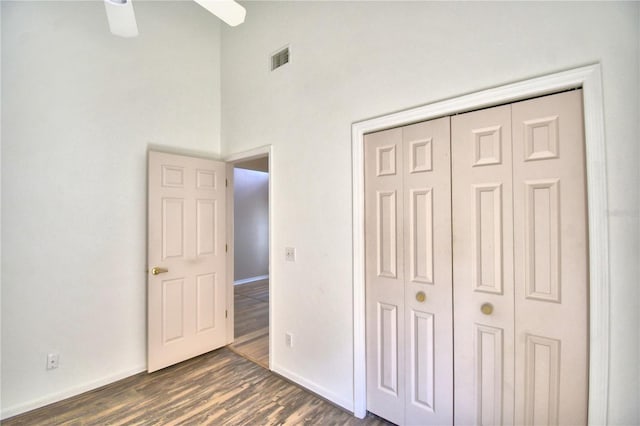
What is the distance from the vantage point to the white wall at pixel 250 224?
20.8ft

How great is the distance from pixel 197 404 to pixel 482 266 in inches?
90.3

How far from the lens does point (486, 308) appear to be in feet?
5.20

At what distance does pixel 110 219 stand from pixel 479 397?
10.2ft

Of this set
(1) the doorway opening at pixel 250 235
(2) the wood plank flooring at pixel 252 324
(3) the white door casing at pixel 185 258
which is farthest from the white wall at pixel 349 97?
(1) the doorway opening at pixel 250 235

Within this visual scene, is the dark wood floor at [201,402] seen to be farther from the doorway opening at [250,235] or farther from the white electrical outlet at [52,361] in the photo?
the doorway opening at [250,235]

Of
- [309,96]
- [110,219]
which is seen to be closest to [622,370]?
[309,96]

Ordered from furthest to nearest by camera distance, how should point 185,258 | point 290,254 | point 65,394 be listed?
point 185,258 → point 290,254 → point 65,394

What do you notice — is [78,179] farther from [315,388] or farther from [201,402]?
[315,388]

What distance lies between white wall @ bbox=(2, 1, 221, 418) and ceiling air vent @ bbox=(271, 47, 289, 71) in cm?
103

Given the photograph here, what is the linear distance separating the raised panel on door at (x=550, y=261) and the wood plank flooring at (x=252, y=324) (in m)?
2.22

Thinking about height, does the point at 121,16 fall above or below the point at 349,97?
above

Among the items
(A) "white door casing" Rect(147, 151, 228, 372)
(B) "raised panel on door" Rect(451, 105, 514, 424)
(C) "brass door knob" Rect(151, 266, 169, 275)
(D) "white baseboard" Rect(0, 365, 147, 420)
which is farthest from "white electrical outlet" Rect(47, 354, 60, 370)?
(B) "raised panel on door" Rect(451, 105, 514, 424)

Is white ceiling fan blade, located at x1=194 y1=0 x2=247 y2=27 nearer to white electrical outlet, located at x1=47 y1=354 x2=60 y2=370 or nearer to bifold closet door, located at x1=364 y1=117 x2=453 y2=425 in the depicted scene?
bifold closet door, located at x1=364 y1=117 x2=453 y2=425

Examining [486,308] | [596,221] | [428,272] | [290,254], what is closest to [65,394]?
[290,254]
